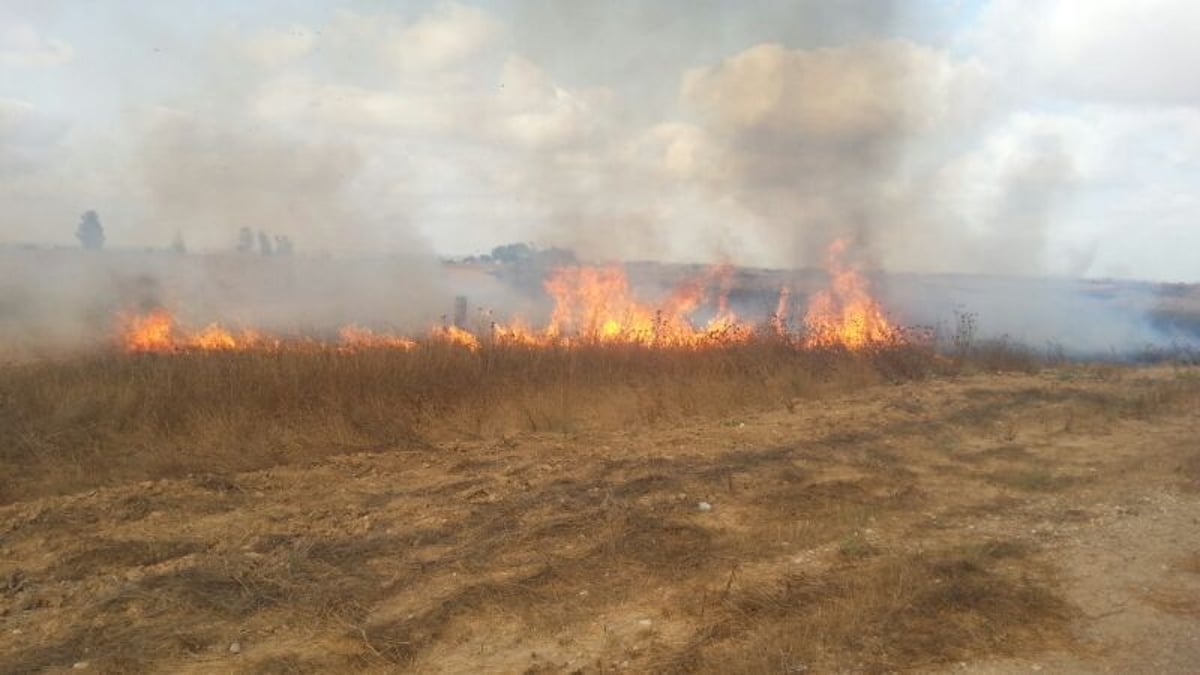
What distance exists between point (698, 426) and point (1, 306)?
48.8 ft

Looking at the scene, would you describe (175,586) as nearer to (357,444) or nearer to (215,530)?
(215,530)

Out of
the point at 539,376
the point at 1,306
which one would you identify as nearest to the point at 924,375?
the point at 539,376

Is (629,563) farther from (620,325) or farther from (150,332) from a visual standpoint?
(150,332)

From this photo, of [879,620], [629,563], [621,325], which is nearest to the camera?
[879,620]

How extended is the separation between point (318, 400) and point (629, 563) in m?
5.23

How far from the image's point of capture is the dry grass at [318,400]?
25.0 ft

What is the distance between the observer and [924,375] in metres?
14.1

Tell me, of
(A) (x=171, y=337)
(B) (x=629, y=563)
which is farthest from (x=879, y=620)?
(A) (x=171, y=337)

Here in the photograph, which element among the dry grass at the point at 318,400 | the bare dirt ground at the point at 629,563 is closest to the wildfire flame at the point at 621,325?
the dry grass at the point at 318,400

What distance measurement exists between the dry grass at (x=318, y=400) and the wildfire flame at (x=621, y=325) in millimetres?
799

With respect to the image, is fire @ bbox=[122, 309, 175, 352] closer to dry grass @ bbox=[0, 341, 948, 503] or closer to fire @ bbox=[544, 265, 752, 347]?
dry grass @ bbox=[0, 341, 948, 503]

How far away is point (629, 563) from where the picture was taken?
505 centimetres

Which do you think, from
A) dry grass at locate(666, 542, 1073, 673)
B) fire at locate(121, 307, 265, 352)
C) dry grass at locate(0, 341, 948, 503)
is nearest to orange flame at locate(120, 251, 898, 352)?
fire at locate(121, 307, 265, 352)

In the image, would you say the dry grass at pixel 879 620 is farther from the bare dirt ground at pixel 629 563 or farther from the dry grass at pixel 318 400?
the dry grass at pixel 318 400
